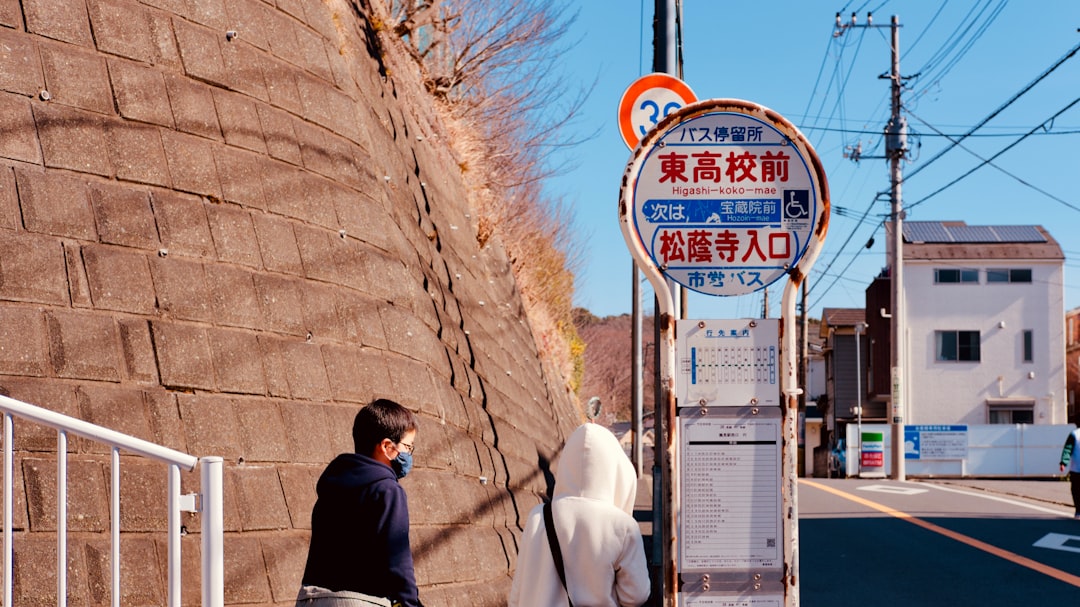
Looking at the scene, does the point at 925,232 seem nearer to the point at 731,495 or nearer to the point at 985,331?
the point at 985,331

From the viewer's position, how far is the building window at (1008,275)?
38.1 meters

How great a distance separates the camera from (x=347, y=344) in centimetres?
604

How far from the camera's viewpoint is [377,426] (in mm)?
3691

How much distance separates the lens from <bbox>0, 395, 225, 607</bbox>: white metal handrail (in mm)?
3543

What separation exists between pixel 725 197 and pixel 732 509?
132cm

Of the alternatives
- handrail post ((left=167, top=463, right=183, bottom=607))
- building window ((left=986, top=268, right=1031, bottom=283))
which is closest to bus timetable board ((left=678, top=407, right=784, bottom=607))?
handrail post ((left=167, top=463, right=183, bottom=607))

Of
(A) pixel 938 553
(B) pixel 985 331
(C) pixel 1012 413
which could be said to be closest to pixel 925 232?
(B) pixel 985 331

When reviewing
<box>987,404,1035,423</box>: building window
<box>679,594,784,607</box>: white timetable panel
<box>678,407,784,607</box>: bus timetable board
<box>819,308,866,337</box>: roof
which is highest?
<box>819,308,866,337</box>: roof

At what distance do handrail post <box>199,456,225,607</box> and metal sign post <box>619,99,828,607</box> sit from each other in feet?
5.78

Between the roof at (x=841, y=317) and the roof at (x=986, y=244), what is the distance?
8.78 meters

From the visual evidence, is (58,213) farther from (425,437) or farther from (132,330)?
(425,437)

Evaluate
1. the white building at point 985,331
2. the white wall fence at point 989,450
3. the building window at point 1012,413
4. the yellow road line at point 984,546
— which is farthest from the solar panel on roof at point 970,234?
the yellow road line at point 984,546

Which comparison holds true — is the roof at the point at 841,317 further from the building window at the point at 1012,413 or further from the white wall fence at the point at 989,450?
the white wall fence at the point at 989,450

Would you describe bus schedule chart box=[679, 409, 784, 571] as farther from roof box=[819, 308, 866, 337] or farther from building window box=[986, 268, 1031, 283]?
roof box=[819, 308, 866, 337]
